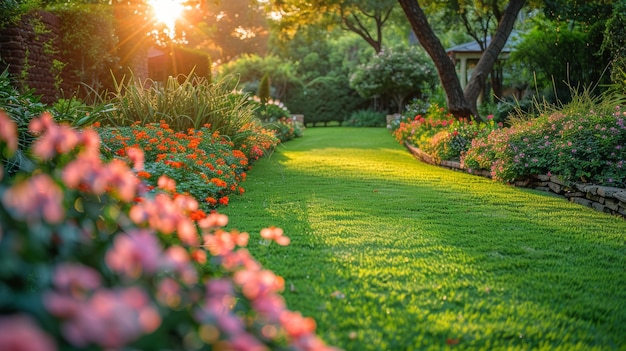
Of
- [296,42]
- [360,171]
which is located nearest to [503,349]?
[360,171]

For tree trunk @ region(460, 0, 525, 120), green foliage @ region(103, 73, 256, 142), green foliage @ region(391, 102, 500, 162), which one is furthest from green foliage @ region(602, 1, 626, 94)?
green foliage @ region(103, 73, 256, 142)

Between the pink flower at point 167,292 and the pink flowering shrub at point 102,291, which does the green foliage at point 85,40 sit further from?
the pink flower at point 167,292

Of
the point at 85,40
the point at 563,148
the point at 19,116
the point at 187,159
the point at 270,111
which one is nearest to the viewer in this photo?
the point at 19,116

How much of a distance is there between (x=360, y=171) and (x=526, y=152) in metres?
2.40

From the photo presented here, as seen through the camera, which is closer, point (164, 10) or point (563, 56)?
point (563, 56)

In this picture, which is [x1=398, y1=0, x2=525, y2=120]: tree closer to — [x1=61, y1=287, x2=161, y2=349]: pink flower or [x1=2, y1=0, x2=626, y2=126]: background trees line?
[x1=2, y1=0, x2=626, y2=126]: background trees line

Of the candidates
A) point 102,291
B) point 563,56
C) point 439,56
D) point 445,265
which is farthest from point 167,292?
point 563,56

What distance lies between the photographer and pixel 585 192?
18.1 feet

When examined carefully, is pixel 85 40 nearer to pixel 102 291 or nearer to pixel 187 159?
pixel 187 159

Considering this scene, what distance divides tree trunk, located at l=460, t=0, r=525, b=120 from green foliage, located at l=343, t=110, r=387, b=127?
13.4 metres

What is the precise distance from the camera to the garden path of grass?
7.54 ft

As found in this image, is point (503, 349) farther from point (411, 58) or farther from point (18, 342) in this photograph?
point (411, 58)

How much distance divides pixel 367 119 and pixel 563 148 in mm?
20180

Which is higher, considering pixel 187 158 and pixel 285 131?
pixel 187 158
